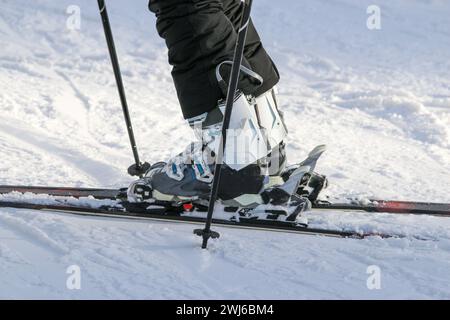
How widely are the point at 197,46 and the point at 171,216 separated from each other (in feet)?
2.04

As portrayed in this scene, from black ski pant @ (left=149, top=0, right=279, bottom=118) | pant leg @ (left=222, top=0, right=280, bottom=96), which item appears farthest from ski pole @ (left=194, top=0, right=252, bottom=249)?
pant leg @ (left=222, top=0, right=280, bottom=96)

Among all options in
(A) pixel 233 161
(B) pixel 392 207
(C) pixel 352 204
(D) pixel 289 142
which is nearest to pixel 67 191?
(A) pixel 233 161

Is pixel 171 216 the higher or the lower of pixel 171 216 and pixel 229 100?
the lower

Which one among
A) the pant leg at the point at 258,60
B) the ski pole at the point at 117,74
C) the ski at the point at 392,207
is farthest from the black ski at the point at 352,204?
the pant leg at the point at 258,60

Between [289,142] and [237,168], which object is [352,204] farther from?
[289,142]

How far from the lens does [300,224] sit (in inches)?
91.5

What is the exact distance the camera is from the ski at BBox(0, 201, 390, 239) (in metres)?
2.28

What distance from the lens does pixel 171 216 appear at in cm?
240

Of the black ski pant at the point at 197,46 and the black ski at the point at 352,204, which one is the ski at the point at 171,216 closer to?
the black ski at the point at 352,204

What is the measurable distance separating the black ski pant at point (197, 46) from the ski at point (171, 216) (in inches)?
14.6

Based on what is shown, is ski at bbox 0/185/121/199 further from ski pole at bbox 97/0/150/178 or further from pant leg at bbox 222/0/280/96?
pant leg at bbox 222/0/280/96

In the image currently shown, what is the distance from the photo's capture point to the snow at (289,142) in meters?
1.87

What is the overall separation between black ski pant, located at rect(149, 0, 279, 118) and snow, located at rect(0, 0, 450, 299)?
0.47 metres
